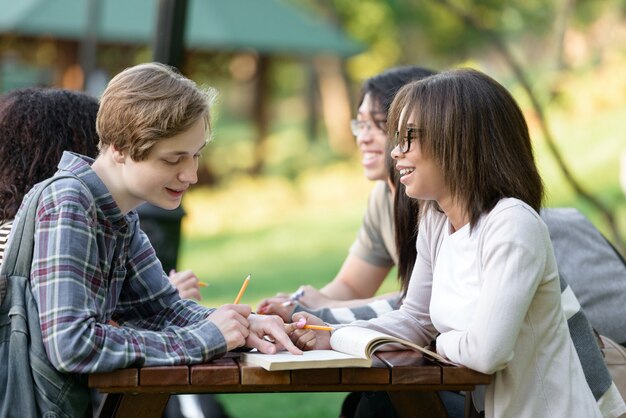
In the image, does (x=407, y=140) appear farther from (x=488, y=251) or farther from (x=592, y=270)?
(x=592, y=270)

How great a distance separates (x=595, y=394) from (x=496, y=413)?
49 centimetres

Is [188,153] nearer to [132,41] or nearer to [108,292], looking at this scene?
[108,292]

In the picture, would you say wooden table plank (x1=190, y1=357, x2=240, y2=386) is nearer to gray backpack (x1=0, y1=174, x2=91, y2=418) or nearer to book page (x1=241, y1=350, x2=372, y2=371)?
book page (x1=241, y1=350, x2=372, y2=371)

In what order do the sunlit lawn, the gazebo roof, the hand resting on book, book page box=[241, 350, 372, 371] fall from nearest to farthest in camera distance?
book page box=[241, 350, 372, 371]
the hand resting on book
the sunlit lawn
the gazebo roof

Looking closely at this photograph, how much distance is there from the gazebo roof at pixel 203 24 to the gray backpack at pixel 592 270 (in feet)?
29.3

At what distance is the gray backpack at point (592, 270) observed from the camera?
11.4ft

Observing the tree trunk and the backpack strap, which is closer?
the backpack strap

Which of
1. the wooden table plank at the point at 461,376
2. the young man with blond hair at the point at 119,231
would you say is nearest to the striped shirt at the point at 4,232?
the young man with blond hair at the point at 119,231

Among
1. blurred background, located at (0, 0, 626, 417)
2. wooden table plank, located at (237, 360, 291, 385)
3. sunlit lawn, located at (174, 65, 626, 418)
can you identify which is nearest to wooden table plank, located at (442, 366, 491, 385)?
wooden table plank, located at (237, 360, 291, 385)

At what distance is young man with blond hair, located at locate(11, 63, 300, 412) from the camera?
2244mm

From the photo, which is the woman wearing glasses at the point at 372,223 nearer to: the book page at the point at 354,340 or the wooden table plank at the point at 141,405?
the book page at the point at 354,340

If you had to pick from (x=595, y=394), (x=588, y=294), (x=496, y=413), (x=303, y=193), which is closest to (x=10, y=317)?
(x=496, y=413)

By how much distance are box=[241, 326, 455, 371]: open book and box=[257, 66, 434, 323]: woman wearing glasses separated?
825mm

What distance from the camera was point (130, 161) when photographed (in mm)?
2455
